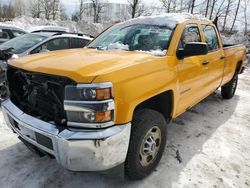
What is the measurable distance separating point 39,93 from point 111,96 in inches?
34.5

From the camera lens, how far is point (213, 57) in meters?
4.43

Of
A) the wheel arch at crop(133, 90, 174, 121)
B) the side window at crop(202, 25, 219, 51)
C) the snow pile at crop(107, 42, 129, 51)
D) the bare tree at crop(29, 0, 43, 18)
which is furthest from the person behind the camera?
the bare tree at crop(29, 0, 43, 18)

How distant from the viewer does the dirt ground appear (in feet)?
9.75

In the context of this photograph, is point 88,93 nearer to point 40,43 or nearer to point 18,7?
point 40,43

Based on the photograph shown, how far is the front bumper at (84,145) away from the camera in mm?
2268

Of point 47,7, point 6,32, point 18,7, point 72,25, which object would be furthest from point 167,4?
point 18,7

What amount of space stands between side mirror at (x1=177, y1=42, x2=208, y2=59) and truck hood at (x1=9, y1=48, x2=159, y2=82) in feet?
1.46

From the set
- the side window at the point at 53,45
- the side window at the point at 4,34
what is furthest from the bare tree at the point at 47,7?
the side window at the point at 53,45

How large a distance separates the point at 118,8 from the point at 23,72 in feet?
179

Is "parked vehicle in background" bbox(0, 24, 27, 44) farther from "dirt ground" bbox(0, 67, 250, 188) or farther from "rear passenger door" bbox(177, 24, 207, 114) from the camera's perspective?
"rear passenger door" bbox(177, 24, 207, 114)

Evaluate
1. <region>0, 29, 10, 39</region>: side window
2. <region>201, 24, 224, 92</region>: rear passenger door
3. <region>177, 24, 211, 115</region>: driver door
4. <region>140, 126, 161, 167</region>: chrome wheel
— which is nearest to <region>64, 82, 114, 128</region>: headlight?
<region>140, 126, 161, 167</region>: chrome wheel

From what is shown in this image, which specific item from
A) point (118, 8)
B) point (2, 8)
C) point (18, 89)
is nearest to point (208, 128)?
point (18, 89)

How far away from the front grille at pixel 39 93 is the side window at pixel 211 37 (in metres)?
2.83

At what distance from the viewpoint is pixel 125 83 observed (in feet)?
7.98
